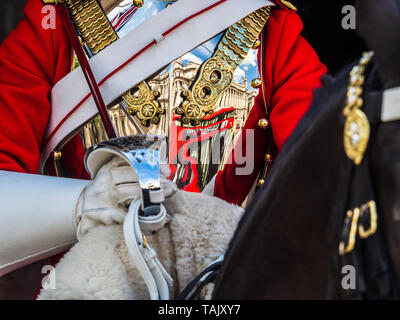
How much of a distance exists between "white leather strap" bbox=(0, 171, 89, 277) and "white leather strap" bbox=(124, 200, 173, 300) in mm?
164

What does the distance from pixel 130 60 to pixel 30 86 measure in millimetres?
208

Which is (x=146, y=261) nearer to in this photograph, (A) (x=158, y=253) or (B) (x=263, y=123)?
(A) (x=158, y=253)

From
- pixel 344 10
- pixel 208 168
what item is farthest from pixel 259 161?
pixel 344 10

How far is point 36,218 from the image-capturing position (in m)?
0.87

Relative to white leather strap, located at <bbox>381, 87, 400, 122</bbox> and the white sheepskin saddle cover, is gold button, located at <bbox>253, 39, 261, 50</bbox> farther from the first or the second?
white leather strap, located at <bbox>381, 87, 400, 122</bbox>

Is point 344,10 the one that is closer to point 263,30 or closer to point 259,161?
point 263,30

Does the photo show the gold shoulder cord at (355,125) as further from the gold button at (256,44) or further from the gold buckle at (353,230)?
the gold button at (256,44)

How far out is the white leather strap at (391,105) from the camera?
14.9 inches

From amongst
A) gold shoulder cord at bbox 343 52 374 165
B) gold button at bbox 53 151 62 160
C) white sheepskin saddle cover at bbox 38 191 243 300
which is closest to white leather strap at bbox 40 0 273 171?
gold button at bbox 53 151 62 160

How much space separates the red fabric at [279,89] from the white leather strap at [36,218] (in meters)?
0.39

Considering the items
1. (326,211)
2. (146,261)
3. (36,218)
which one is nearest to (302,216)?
(326,211)

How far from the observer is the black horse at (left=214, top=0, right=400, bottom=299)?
38 centimetres

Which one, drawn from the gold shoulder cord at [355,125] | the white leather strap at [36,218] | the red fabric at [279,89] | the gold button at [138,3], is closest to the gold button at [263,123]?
the red fabric at [279,89]

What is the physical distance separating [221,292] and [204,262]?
22 cm
